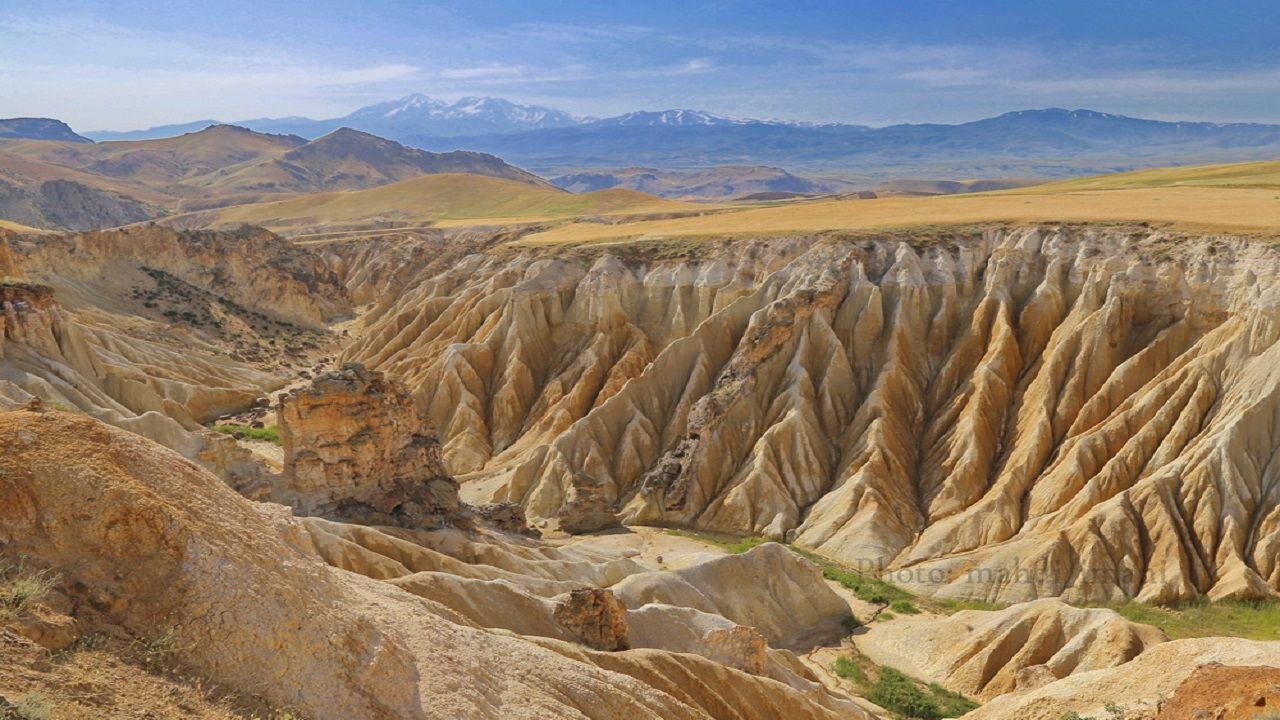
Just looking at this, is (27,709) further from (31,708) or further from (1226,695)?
(1226,695)

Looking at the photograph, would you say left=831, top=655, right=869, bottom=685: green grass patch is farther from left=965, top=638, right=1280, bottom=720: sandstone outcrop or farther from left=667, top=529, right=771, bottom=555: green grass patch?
left=667, top=529, right=771, bottom=555: green grass patch

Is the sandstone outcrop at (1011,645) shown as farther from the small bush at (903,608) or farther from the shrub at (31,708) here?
the shrub at (31,708)

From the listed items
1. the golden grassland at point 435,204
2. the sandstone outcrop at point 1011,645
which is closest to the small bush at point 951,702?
the sandstone outcrop at point 1011,645

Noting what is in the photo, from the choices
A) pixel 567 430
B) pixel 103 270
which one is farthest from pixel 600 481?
pixel 103 270

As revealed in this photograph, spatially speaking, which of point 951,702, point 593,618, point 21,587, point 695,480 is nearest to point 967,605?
point 951,702

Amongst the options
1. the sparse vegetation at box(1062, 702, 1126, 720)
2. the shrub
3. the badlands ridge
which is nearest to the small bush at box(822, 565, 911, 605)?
the badlands ridge

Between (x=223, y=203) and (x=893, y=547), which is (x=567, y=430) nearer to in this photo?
(x=893, y=547)
